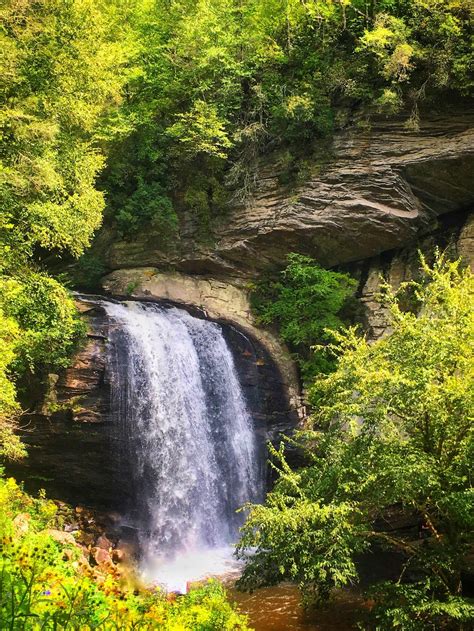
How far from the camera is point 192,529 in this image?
12203 millimetres

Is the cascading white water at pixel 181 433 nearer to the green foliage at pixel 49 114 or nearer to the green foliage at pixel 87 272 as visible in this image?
the green foliage at pixel 87 272

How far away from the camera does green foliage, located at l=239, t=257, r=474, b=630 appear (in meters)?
6.98

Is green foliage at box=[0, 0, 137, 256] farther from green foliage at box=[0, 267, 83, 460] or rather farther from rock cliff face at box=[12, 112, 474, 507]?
rock cliff face at box=[12, 112, 474, 507]

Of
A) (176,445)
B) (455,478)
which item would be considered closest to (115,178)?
(176,445)

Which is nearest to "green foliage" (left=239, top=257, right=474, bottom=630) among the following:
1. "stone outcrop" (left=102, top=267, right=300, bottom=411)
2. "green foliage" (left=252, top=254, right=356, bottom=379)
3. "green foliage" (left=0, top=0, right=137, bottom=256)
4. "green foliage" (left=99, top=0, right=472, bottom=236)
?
"green foliage" (left=252, top=254, right=356, bottom=379)

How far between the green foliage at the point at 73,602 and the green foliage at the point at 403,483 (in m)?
1.80

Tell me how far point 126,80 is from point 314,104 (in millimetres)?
6417

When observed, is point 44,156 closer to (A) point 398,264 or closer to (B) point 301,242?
(B) point 301,242

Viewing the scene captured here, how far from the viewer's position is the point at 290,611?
29.8 feet

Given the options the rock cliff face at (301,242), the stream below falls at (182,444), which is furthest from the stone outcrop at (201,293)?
the stream below falls at (182,444)

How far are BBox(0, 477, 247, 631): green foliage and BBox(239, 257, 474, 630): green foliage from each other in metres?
1.80

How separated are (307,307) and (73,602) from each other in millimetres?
13797

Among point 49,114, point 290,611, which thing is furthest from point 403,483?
point 49,114

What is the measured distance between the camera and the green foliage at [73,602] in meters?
2.49
